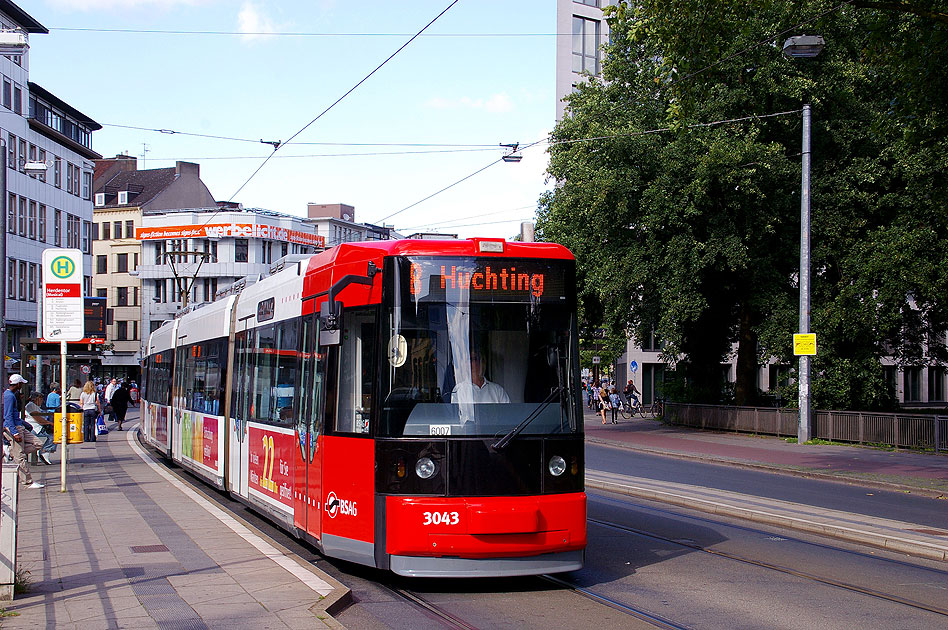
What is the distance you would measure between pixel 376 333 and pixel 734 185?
81.7 ft

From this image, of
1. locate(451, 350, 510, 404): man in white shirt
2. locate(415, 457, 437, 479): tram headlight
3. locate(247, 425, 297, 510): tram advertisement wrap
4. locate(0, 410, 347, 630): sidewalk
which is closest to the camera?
locate(0, 410, 347, 630): sidewalk

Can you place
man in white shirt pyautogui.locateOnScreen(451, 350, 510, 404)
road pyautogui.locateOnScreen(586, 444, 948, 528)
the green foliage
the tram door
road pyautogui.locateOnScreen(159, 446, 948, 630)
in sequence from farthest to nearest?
the green foliage < road pyautogui.locateOnScreen(586, 444, 948, 528) < the tram door < man in white shirt pyautogui.locateOnScreen(451, 350, 510, 404) < road pyautogui.locateOnScreen(159, 446, 948, 630)

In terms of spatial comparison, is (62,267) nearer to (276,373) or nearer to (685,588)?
(276,373)

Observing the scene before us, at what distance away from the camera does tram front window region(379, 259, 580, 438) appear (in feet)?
28.9

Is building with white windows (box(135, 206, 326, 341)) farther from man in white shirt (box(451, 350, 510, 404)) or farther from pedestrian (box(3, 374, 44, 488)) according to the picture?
man in white shirt (box(451, 350, 510, 404))

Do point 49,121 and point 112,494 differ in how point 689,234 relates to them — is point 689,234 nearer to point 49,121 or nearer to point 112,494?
point 112,494

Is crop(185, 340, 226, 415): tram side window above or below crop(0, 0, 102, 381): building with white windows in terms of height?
below

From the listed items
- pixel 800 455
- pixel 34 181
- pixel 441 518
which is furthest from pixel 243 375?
Result: pixel 34 181

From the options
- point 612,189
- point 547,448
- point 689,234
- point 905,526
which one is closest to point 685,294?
point 689,234

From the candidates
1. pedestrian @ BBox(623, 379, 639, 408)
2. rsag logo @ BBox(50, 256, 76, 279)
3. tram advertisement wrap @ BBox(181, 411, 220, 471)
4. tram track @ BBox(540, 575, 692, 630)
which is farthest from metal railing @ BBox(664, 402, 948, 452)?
rsag logo @ BBox(50, 256, 76, 279)

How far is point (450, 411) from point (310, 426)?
Answer: 2134 millimetres

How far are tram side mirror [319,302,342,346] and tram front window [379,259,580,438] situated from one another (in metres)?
0.73

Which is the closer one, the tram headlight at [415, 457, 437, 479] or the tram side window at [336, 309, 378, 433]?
the tram headlight at [415, 457, 437, 479]

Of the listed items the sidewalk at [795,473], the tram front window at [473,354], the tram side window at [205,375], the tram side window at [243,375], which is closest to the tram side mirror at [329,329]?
the tram front window at [473,354]
